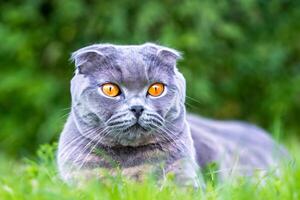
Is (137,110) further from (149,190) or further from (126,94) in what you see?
(149,190)

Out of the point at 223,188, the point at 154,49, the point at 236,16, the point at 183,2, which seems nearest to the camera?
the point at 223,188

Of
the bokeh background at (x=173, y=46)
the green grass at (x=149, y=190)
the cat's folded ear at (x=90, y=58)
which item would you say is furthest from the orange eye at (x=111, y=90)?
the bokeh background at (x=173, y=46)

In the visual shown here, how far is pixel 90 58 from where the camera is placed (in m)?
3.02

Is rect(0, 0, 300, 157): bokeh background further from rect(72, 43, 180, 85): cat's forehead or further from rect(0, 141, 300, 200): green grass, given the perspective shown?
rect(0, 141, 300, 200): green grass

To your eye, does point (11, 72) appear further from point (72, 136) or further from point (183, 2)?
point (72, 136)

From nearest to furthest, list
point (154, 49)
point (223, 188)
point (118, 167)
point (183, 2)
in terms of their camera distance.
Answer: point (223, 188)
point (118, 167)
point (154, 49)
point (183, 2)

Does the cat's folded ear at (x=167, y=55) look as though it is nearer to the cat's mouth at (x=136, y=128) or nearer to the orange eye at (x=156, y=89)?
the orange eye at (x=156, y=89)

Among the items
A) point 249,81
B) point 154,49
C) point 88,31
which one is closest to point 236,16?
point 249,81

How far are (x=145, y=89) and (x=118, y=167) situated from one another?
1.07ft

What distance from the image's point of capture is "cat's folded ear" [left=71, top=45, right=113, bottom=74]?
3002mm

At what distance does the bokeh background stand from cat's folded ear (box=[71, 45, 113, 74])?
3004 mm

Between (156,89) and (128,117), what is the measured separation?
20 centimetres

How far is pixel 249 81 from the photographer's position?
6879 mm

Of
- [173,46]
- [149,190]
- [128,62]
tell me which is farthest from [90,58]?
[173,46]
